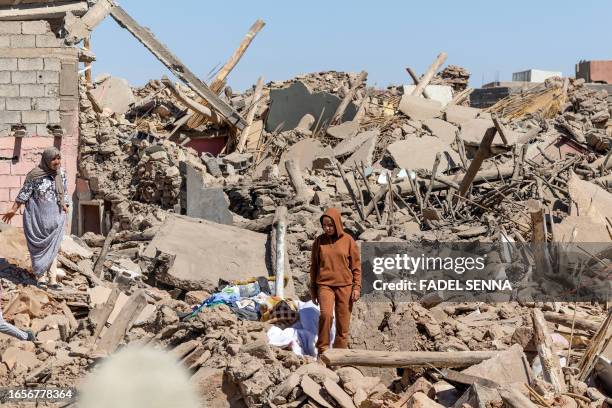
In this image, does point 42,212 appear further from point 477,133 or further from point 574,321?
point 477,133

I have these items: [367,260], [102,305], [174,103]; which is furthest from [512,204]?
[174,103]

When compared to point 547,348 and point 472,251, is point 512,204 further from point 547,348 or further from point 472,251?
point 547,348

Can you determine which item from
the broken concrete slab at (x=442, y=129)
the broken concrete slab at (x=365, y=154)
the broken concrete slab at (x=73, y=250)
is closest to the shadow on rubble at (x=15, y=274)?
the broken concrete slab at (x=73, y=250)

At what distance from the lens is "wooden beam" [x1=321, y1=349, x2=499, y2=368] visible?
592 centimetres

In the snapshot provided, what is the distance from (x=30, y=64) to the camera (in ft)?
34.9

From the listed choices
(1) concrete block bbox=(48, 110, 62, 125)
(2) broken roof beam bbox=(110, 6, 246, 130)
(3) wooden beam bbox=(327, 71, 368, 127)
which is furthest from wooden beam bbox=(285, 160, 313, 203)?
(3) wooden beam bbox=(327, 71, 368, 127)

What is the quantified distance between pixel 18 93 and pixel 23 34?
67cm

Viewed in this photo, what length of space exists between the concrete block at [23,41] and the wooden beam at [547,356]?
6906mm

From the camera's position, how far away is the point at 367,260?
9.45 metres

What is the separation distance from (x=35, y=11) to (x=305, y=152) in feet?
17.5

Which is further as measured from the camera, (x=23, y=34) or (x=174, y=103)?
(x=174, y=103)

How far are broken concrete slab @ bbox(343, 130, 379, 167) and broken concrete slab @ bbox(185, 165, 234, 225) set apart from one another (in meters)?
2.59

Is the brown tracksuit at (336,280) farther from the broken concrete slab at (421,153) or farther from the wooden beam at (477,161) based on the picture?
the broken concrete slab at (421,153)

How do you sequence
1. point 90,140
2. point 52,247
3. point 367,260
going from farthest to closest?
Result: 1. point 90,140
2. point 367,260
3. point 52,247
